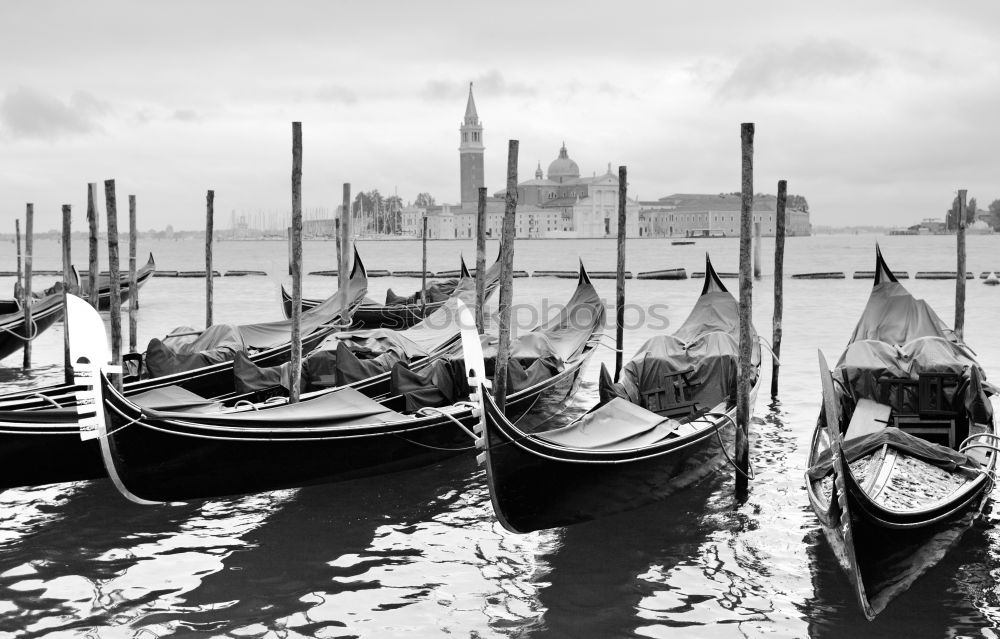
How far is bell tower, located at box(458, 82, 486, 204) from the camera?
281 ft

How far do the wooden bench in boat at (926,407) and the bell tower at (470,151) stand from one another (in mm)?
80316

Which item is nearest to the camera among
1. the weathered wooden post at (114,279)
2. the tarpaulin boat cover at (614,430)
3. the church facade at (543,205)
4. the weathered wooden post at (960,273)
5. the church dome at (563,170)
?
the tarpaulin boat cover at (614,430)

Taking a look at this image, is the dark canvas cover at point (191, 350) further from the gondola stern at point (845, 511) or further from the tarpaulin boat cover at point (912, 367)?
the gondola stern at point (845, 511)

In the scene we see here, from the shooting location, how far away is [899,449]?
3.95m

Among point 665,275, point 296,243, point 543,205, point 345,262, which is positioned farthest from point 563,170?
point 296,243

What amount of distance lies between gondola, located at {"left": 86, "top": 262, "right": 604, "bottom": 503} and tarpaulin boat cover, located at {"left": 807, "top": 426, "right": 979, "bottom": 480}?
63.1 inches

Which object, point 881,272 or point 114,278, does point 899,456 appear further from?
point 114,278

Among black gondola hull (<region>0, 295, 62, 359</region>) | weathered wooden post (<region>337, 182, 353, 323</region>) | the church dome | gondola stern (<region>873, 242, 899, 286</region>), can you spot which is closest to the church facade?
the church dome

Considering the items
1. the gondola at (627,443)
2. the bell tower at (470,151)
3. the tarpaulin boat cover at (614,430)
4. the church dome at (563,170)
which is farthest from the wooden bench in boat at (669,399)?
the church dome at (563,170)

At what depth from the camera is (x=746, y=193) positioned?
16.1ft

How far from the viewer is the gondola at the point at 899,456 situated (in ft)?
10.2

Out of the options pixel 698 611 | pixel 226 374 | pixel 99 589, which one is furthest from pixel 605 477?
pixel 226 374

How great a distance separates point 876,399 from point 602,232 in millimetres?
76999

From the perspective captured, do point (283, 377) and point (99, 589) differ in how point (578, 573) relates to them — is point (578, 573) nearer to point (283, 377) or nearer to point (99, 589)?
point (99, 589)
